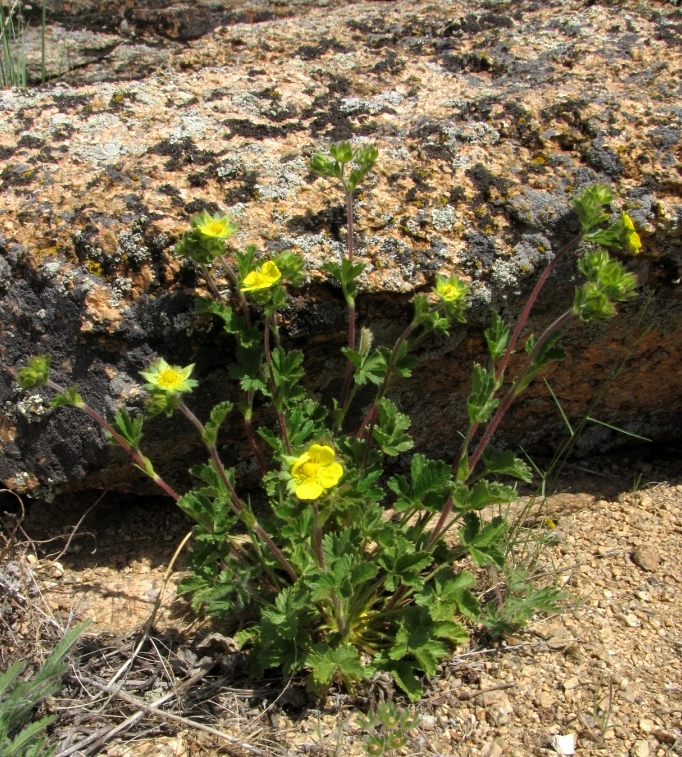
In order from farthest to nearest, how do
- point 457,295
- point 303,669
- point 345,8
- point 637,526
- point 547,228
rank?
point 345,8, point 637,526, point 547,228, point 303,669, point 457,295

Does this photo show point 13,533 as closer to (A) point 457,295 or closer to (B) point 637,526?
(A) point 457,295

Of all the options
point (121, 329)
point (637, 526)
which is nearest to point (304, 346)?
point (121, 329)

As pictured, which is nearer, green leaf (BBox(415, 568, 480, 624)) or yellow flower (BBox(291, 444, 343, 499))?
yellow flower (BBox(291, 444, 343, 499))

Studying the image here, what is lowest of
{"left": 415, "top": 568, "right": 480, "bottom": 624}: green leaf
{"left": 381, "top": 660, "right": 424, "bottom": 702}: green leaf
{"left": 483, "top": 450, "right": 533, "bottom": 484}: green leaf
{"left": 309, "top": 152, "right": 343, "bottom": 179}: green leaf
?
{"left": 381, "top": 660, "right": 424, "bottom": 702}: green leaf

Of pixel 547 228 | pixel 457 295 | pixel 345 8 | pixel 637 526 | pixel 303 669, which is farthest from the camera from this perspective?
pixel 345 8

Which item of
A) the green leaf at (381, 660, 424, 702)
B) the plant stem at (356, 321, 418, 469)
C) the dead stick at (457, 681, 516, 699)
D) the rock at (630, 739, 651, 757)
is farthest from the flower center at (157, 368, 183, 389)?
the rock at (630, 739, 651, 757)

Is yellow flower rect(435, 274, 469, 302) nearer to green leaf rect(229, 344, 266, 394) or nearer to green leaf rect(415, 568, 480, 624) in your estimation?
green leaf rect(229, 344, 266, 394)

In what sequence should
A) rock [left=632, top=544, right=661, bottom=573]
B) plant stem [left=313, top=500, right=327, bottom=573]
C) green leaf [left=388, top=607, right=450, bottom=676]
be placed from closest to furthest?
plant stem [left=313, top=500, right=327, bottom=573] < green leaf [left=388, top=607, right=450, bottom=676] < rock [left=632, top=544, right=661, bottom=573]

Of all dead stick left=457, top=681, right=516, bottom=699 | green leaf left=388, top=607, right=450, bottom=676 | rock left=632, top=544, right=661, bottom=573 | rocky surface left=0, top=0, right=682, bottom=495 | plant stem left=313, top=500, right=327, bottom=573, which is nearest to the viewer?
plant stem left=313, top=500, right=327, bottom=573
